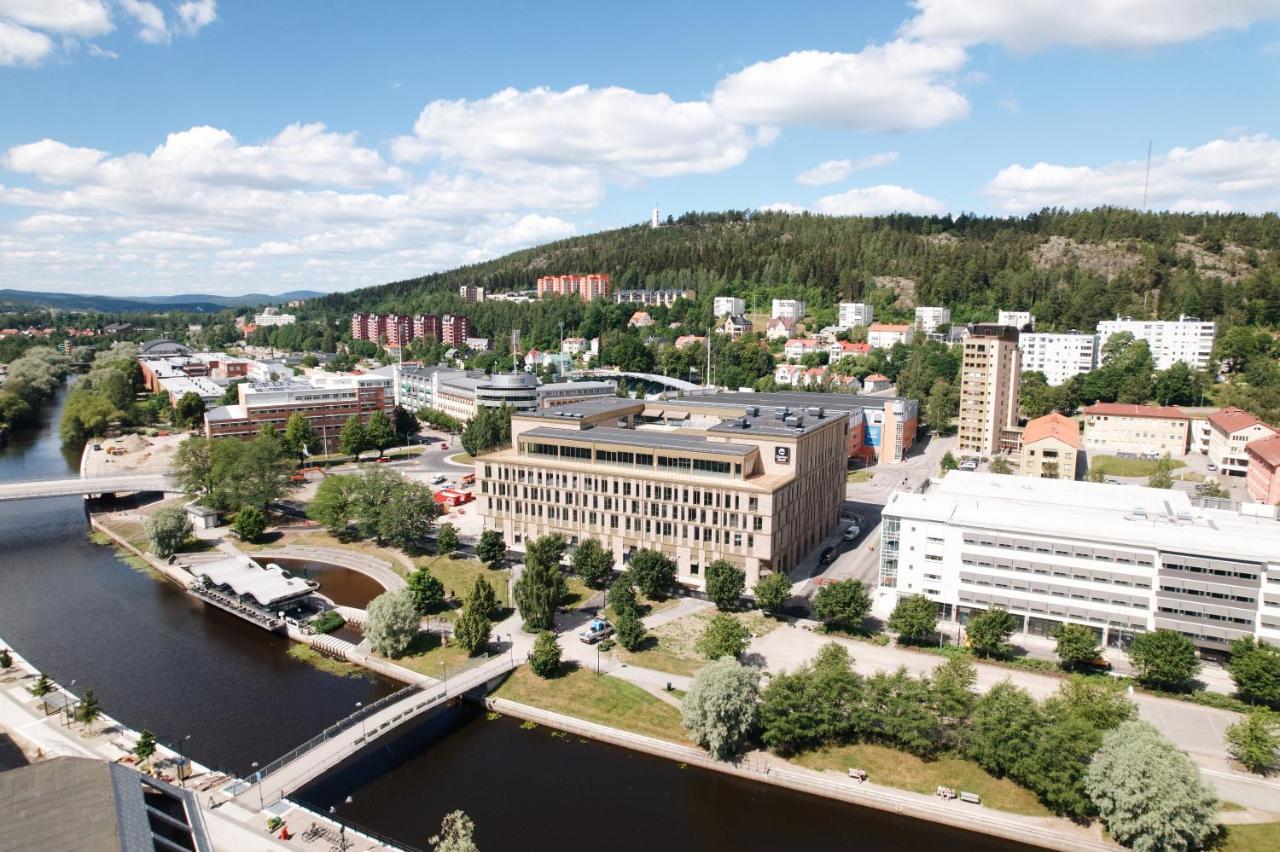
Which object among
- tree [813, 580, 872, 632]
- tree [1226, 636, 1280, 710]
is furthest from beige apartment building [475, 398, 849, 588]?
tree [1226, 636, 1280, 710]

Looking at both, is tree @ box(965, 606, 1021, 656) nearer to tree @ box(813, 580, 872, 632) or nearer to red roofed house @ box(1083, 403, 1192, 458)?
tree @ box(813, 580, 872, 632)

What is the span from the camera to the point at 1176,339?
436 ft

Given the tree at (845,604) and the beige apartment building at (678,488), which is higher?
the beige apartment building at (678,488)

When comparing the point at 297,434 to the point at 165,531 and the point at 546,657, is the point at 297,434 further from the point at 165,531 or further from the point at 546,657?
the point at 546,657

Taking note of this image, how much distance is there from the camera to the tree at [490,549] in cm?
6862

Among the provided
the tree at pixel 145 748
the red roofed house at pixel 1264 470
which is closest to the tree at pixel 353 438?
the tree at pixel 145 748

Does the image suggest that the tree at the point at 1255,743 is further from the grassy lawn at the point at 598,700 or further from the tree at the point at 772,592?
the grassy lawn at the point at 598,700

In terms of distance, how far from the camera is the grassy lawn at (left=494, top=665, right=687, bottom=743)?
4547cm

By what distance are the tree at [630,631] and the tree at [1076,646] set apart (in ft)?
89.0

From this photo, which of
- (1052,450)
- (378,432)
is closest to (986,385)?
(1052,450)

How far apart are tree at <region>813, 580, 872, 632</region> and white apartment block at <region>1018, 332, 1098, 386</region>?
96.2 metres

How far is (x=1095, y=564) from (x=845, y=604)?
16.7 metres

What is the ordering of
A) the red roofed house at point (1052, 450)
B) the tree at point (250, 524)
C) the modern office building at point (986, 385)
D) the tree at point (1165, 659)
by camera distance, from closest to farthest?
1. the tree at point (1165, 659)
2. the tree at point (250, 524)
3. the red roofed house at point (1052, 450)
4. the modern office building at point (986, 385)

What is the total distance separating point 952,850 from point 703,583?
29.9 m
